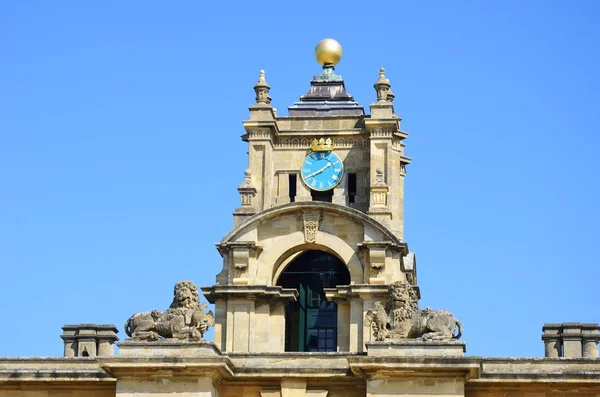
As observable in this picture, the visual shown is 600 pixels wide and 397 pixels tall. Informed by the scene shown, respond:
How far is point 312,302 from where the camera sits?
80500mm

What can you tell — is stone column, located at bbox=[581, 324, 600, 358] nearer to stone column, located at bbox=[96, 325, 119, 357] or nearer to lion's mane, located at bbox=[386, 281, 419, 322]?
lion's mane, located at bbox=[386, 281, 419, 322]

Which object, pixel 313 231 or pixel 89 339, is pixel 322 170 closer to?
pixel 313 231

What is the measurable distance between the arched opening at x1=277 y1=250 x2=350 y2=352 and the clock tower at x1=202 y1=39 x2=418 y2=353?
1.4 inches

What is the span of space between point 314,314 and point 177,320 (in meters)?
16.4

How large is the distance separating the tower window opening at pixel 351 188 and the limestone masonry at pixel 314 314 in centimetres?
4

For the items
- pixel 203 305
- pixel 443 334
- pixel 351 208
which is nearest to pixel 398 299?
pixel 443 334

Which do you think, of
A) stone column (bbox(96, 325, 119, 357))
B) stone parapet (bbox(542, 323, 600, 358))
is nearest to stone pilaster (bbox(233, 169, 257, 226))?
stone column (bbox(96, 325, 119, 357))

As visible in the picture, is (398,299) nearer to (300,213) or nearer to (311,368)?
(311,368)

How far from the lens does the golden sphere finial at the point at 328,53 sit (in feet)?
284

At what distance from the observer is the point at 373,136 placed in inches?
3278

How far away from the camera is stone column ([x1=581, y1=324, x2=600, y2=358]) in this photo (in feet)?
240

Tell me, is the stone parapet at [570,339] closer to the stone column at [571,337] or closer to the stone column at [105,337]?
the stone column at [571,337]

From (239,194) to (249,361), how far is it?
1764 cm

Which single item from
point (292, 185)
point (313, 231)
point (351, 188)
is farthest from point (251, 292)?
point (351, 188)
